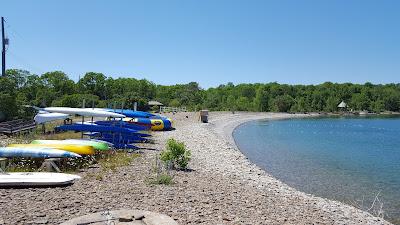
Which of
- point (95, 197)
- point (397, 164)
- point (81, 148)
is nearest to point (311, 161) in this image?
point (397, 164)

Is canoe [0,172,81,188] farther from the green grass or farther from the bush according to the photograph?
the bush

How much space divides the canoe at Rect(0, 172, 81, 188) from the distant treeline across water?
65.8 ft

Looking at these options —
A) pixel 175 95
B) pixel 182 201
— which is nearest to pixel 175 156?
pixel 182 201

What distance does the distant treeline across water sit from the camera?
184 ft

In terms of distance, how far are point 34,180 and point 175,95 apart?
3726 inches

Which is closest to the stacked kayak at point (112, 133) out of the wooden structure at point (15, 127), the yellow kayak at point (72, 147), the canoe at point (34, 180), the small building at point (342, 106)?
the wooden structure at point (15, 127)

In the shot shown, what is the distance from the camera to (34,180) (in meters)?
11.5

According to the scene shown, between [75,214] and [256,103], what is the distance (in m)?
121

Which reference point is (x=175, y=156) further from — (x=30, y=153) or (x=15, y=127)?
(x=15, y=127)

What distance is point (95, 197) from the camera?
10484 mm

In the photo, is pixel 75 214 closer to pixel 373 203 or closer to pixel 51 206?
pixel 51 206

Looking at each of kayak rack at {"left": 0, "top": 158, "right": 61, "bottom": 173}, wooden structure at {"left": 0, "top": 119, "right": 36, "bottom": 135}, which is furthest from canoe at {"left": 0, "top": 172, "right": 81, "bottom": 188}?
wooden structure at {"left": 0, "top": 119, "right": 36, "bottom": 135}

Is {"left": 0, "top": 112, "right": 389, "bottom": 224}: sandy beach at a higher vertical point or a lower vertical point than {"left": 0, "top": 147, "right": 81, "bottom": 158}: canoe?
lower

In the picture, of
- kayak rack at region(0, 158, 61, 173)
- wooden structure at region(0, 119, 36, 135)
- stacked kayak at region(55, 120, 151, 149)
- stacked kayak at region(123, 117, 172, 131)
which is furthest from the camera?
stacked kayak at region(123, 117, 172, 131)
